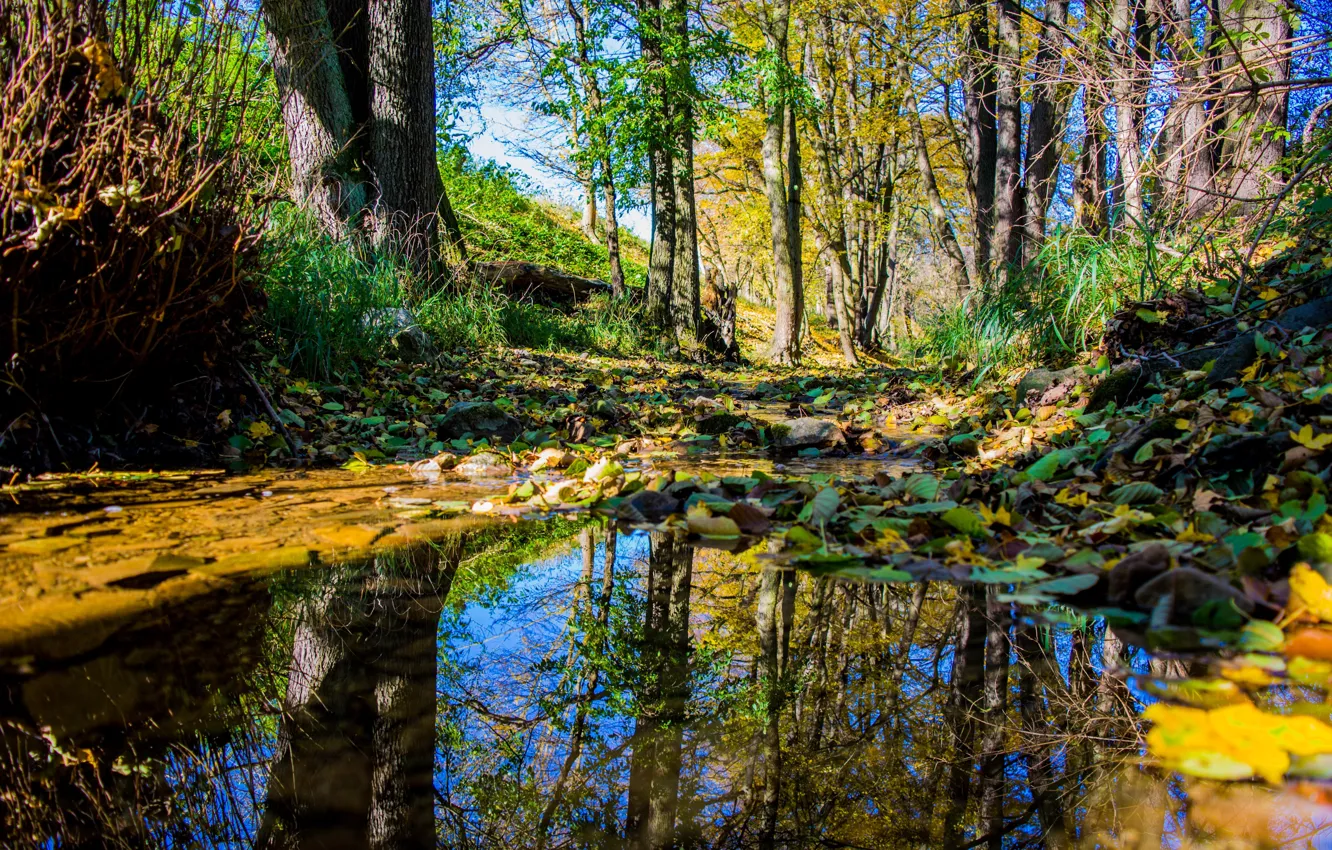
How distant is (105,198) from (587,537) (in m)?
1.77

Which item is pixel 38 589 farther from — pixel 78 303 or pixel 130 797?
pixel 78 303

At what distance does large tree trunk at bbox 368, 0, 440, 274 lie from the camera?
6.51 metres

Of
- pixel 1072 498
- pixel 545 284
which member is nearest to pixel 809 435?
pixel 1072 498

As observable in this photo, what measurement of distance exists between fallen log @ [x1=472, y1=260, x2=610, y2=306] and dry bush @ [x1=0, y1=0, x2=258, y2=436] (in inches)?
271

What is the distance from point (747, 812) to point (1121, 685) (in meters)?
0.69

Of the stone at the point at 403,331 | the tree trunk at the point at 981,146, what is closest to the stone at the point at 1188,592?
the stone at the point at 403,331

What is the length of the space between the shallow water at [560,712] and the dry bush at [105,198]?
0.99m

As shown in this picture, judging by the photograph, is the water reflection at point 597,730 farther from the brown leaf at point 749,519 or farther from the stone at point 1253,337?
the stone at point 1253,337

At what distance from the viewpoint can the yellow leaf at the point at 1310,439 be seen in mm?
2047

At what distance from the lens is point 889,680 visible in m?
1.28

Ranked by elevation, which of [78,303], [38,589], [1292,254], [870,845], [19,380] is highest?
[1292,254]

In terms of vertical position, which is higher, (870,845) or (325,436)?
(325,436)

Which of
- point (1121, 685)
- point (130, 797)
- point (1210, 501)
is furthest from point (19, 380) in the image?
point (1210, 501)

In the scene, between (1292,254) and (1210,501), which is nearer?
(1210,501)
